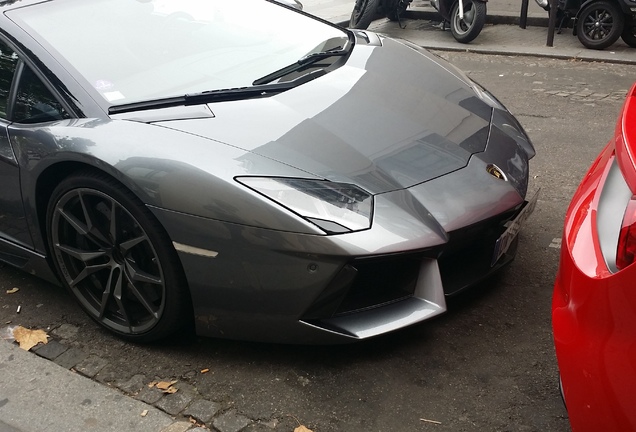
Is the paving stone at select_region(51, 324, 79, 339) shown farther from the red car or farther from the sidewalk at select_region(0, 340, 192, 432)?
the red car

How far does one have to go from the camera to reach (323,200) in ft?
8.97

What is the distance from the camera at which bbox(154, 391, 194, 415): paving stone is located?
2781 millimetres

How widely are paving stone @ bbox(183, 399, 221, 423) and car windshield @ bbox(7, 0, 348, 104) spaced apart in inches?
49.6

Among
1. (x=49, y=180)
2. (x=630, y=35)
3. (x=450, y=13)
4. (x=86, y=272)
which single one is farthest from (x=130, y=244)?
(x=450, y=13)

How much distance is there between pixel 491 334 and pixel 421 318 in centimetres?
45

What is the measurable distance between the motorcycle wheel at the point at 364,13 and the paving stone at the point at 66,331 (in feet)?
24.1

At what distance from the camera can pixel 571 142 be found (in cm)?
532

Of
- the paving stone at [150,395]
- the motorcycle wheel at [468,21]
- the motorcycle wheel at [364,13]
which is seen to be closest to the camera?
the paving stone at [150,395]

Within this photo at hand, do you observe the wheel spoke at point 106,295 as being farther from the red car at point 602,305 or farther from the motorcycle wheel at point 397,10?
the motorcycle wheel at point 397,10

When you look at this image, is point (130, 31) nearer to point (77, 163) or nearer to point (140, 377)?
point (77, 163)

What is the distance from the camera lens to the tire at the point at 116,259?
2.91 m

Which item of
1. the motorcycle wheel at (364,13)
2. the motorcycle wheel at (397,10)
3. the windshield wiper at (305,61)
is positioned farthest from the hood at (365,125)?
the motorcycle wheel at (397,10)

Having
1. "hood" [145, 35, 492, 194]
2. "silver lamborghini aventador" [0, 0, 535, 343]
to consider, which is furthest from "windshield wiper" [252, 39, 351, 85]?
"hood" [145, 35, 492, 194]

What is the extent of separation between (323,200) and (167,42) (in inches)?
53.3
